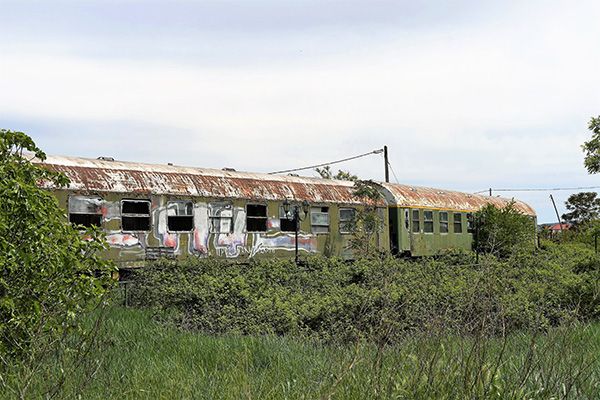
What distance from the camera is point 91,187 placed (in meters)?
13.2

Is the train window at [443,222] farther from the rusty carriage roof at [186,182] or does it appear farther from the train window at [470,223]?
the rusty carriage roof at [186,182]

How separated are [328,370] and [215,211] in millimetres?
11750

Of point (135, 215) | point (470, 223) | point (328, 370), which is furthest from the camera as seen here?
point (470, 223)

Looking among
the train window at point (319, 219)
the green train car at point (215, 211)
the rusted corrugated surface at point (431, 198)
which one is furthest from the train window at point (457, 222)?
the train window at point (319, 219)

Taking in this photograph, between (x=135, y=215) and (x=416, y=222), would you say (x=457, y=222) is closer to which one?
(x=416, y=222)

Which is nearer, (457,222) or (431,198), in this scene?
(431,198)

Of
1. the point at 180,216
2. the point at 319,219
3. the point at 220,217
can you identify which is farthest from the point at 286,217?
the point at 180,216

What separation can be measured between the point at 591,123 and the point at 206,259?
54.0 ft

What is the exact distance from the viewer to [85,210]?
1316cm

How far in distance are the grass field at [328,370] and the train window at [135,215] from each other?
21.4ft

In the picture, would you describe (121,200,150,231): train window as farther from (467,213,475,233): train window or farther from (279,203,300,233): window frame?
(467,213,475,233): train window

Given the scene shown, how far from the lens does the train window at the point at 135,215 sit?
13.8m

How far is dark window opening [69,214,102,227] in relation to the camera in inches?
511

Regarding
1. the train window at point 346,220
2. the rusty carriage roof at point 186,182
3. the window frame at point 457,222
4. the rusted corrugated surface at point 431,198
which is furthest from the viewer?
the window frame at point 457,222
